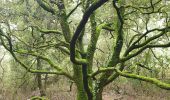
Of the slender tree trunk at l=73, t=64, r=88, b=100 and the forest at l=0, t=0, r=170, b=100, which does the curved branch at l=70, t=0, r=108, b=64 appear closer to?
the forest at l=0, t=0, r=170, b=100

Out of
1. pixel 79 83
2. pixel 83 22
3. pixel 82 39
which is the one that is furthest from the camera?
pixel 82 39

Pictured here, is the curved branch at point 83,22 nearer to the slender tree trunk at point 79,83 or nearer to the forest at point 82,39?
the forest at point 82,39

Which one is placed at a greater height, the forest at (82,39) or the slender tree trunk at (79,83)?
the forest at (82,39)

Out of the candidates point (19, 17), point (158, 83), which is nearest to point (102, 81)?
point (158, 83)

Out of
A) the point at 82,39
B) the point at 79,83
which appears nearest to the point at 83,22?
the point at 79,83

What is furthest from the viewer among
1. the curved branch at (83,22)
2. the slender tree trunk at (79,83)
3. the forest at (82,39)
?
the slender tree trunk at (79,83)

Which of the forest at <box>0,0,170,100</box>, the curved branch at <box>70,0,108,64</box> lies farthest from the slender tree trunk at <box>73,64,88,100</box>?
the curved branch at <box>70,0,108,64</box>

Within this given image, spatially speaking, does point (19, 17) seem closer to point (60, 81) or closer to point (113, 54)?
point (113, 54)

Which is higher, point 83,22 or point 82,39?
point 82,39

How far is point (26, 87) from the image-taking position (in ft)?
74.5

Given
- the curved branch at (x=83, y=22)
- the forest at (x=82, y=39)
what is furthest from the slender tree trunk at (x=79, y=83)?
the curved branch at (x=83, y=22)

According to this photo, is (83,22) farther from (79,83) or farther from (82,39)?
(82,39)

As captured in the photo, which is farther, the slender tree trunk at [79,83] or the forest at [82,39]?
the slender tree trunk at [79,83]

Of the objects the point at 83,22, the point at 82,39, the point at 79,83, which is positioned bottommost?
the point at 79,83
